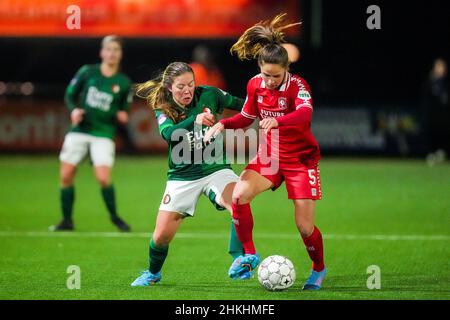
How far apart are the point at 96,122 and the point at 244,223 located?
3.72 meters

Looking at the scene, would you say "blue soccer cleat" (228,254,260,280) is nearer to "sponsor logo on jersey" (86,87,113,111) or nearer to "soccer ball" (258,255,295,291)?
"soccer ball" (258,255,295,291)

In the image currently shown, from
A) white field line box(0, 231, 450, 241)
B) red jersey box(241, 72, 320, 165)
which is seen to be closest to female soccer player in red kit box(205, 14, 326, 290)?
red jersey box(241, 72, 320, 165)

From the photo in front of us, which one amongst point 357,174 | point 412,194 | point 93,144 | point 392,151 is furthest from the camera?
point 392,151

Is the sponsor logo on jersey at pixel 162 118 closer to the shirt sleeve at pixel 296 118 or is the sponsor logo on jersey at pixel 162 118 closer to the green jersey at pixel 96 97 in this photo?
the shirt sleeve at pixel 296 118

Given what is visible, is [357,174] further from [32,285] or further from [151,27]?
[32,285]

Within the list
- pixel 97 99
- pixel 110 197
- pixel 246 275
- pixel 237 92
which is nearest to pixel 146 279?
pixel 246 275

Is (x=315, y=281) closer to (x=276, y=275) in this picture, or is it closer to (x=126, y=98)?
(x=276, y=275)

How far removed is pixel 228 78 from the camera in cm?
2130

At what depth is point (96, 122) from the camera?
10422mm

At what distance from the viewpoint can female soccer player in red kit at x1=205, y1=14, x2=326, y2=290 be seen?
694 cm

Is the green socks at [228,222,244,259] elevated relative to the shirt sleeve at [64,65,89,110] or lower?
lower

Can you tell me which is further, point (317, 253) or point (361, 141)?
point (361, 141)

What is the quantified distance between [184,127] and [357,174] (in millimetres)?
8985

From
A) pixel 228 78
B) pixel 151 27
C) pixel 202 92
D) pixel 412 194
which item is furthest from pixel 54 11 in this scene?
pixel 202 92
